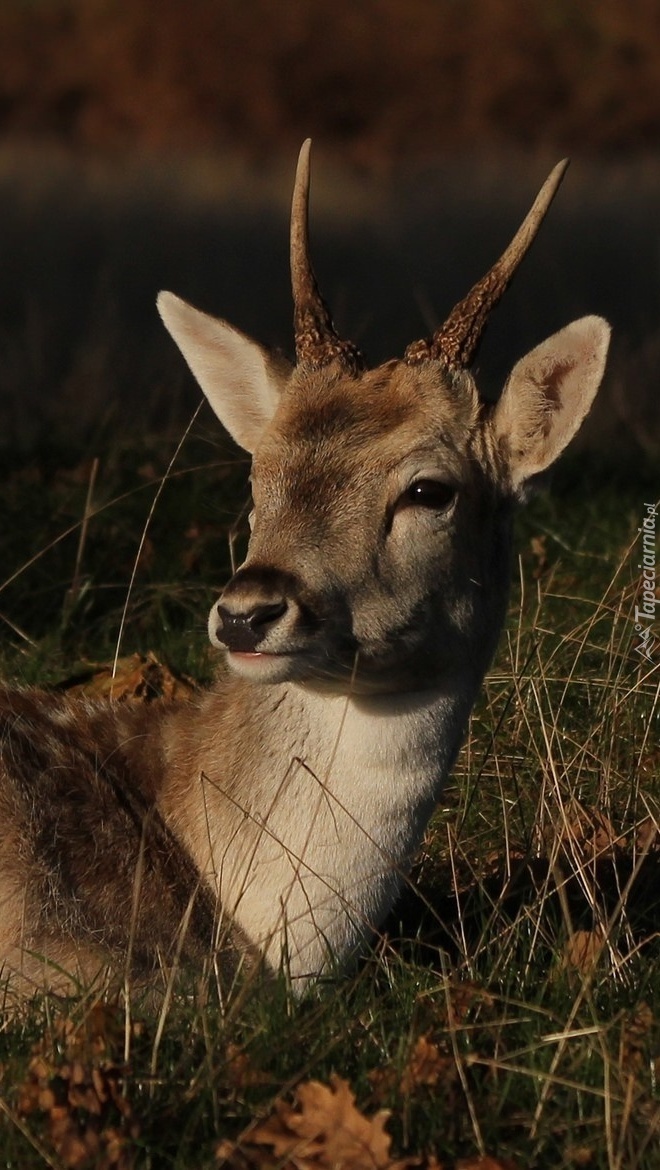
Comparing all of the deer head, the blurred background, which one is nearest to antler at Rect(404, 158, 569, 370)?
the deer head

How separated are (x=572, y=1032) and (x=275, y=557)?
3.90ft

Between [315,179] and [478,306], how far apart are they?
22376 millimetres

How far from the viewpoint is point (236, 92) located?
33781mm

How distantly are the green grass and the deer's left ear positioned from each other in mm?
828

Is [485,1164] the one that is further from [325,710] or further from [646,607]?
[646,607]

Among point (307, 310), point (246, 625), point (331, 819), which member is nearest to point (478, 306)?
point (307, 310)

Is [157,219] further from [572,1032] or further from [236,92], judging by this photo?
[572,1032]

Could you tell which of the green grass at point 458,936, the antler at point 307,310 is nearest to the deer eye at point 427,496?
the antler at point 307,310

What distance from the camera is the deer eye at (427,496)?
16.2 feet

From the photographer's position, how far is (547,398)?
206 inches

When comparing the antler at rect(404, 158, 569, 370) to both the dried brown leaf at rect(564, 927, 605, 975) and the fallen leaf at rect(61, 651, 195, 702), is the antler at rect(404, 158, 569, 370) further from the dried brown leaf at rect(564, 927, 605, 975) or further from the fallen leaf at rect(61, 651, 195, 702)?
the fallen leaf at rect(61, 651, 195, 702)

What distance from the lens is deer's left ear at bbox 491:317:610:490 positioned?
513cm

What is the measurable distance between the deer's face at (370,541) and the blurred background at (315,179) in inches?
159

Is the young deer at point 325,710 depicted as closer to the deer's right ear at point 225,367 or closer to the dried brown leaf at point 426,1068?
the deer's right ear at point 225,367
